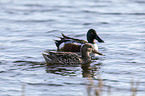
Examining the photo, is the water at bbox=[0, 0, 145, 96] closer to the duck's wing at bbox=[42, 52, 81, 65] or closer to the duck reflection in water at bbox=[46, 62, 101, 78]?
the duck reflection in water at bbox=[46, 62, 101, 78]

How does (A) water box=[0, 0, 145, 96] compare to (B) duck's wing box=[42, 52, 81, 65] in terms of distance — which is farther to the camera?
(B) duck's wing box=[42, 52, 81, 65]

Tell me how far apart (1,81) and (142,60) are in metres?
4.32

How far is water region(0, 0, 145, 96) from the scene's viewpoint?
8.88 m

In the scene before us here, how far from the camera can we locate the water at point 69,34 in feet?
29.1

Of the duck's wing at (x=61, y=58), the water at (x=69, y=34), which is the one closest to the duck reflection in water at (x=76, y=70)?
the water at (x=69, y=34)

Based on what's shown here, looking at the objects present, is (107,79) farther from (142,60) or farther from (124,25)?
(124,25)

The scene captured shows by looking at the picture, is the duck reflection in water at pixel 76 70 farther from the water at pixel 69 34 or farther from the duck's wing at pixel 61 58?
the duck's wing at pixel 61 58

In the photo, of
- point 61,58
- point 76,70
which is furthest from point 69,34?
point 76,70

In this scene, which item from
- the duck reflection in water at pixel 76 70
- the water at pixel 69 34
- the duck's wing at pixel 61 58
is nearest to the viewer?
the water at pixel 69 34

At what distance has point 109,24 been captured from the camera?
17.4 m

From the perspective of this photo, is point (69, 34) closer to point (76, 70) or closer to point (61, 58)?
point (61, 58)

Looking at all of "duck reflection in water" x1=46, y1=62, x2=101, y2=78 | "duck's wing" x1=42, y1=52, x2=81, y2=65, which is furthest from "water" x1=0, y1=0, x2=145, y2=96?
"duck's wing" x1=42, y1=52, x2=81, y2=65

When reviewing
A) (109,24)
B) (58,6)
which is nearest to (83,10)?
(58,6)

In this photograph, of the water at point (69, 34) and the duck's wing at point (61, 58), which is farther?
the duck's wing at point (61, 58)
